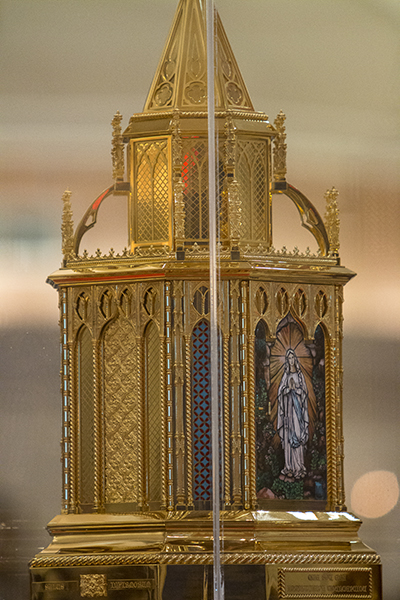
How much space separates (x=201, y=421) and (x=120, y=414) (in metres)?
0.44

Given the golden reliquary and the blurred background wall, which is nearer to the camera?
the golden reliquary

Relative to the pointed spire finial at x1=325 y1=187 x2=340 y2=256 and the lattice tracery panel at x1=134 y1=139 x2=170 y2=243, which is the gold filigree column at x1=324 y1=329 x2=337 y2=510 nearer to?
the pointed spire finial at x1=325 y1=187 x2=340 y2=256

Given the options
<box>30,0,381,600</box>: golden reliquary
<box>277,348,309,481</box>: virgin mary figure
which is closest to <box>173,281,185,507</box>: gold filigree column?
<box>30,0,381,600</box>: golden reliquary

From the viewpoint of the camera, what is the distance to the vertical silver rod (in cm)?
434

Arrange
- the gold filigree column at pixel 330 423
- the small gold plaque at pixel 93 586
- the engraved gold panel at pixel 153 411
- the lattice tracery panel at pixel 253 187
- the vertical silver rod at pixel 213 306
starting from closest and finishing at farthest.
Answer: the small gold plaque at pixel 93 586 → the vertical silver rod at pixel 213 306 → the engraved gold panel at pixel 153 411 → the gold filigree column at pixel 330 423 → the lattice tracery panel at pixel 253 187

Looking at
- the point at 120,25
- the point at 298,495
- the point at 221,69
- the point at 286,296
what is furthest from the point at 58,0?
the point at 298,495

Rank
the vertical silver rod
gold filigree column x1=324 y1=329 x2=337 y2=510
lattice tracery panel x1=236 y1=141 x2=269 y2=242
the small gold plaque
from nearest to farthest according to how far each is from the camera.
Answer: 1. the small gold plaque
2. the vertical silver rod
3. gold filigree column x1=324 y1=329 x2=337 y2=510
4. lattice tracery panel x1=236 y1=141 x2=269 y2=242

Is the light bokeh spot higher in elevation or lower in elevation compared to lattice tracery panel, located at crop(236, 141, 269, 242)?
lower

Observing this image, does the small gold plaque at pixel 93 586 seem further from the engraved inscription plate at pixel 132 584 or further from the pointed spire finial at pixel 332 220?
the pointed spire finial at pixel 332 220

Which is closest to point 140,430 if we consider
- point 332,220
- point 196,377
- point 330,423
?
point 196,377

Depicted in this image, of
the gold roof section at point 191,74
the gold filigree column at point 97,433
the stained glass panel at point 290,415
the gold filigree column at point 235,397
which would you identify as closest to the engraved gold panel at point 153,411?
the gold filigree column at point 97,433

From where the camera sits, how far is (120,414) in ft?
14.8

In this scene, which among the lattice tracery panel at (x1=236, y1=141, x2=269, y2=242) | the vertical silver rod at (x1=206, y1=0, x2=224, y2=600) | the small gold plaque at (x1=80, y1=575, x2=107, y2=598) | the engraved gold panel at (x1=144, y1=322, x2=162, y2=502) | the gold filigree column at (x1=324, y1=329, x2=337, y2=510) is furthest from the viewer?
the lattice tracery panel at (x1=236, y1=141, x2=269, y2=242)

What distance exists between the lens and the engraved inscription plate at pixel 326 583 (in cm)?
430
